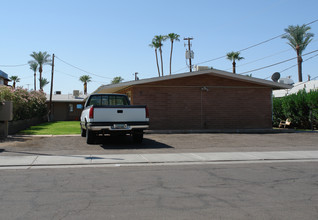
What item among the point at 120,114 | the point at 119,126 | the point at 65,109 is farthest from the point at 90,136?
the point at 65,109

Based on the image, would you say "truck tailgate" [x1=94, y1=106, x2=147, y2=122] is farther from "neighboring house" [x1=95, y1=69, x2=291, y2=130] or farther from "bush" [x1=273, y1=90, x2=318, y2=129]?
"bush" [x1=273, y1=90, x2=318, y2=129]

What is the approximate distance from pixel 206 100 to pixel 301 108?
24.8ft

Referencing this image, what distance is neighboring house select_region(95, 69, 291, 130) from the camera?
19.3 m

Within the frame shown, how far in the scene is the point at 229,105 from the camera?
20.2 meters

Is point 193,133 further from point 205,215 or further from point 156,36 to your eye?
point 156,36

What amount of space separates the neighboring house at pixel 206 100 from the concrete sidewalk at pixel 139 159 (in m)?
8.61

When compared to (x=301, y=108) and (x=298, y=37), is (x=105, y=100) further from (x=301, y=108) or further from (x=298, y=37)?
(x=298, y=37)

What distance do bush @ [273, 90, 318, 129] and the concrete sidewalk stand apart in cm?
1148

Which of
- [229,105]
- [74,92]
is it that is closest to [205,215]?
[229,105]

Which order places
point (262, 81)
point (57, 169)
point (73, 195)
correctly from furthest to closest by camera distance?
point (262, 81) → point (57, 169) → point (73, 195)

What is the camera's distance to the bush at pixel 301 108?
21484mm

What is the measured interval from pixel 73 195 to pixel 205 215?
243 centimetres

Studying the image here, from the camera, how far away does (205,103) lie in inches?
786

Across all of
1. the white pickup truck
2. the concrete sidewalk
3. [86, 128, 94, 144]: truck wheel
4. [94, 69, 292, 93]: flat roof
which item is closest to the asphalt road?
the concrete sidewalk
